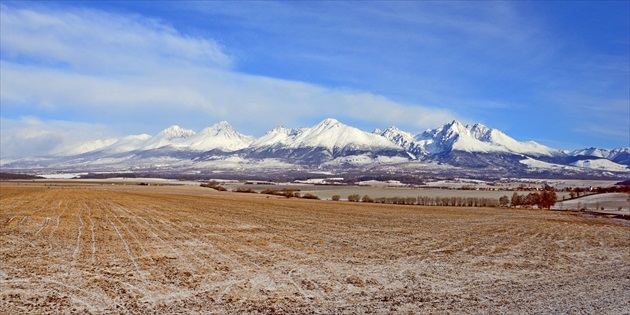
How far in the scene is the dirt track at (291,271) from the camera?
1514cm

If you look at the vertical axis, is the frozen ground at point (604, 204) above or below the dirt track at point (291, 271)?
above

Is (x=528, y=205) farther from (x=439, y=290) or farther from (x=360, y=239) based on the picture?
(x=439, y=290)

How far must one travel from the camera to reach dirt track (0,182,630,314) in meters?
15.1

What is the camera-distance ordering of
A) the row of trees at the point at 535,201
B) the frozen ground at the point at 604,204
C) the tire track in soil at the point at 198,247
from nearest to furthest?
1. the tire track in soil at the point at 198,247
2. the frozen ground at the point at 604,204
3. the row of trees at the point at 535,201

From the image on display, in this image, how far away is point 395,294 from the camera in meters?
16.8

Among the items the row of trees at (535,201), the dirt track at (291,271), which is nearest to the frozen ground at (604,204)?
the row of trees at (535,201)

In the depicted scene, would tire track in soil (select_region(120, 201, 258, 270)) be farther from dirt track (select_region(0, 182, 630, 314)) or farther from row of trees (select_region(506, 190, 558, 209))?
row of trees (select_region(506, 190, 558, 209))

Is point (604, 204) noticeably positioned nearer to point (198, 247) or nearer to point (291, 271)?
point (198, 247)

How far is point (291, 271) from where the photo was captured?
65.5ft

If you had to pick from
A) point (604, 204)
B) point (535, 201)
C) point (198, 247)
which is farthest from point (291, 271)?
point (535, 201)

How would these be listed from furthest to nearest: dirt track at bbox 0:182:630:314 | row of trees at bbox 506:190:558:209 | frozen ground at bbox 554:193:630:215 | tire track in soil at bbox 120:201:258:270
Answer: row of trees at bbox 506:190:558:209
frozen ground at bbox 554:193:630:215
tire track in soil at bbox 120:201:258:270
dirt track at bbox 0:182:630:314

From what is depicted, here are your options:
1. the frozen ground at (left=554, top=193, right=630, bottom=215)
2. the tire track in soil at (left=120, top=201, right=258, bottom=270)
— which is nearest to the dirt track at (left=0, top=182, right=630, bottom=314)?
the tire track in soil at (left=120, top=201, right=258, bottom=270)

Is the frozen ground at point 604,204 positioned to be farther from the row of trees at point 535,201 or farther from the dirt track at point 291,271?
the dirt track at point 291,271

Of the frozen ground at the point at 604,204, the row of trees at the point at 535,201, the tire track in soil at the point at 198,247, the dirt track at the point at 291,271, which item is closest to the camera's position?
the dirt track at the point at 291,271
